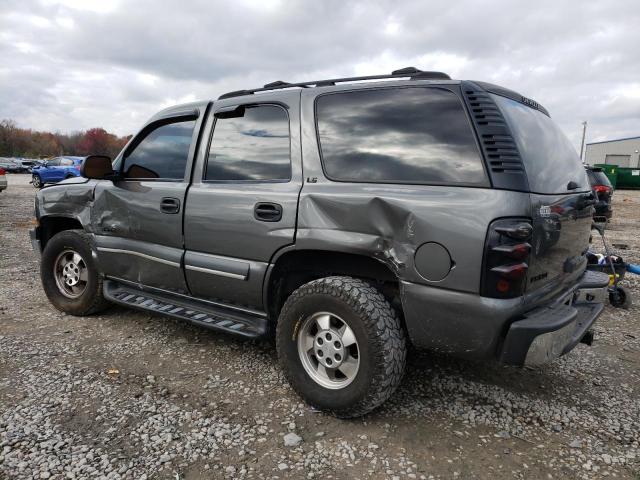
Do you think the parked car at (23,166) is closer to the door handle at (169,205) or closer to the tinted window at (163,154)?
the tinted window at (163,154)

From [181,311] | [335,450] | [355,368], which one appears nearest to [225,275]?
[181,311]

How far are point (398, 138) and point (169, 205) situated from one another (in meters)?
1.83

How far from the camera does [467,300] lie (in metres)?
2.23

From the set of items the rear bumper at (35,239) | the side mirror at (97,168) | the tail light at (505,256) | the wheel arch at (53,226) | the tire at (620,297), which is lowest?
the tire at (620,297)

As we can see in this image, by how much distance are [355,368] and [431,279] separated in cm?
73

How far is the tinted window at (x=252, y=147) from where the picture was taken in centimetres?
299

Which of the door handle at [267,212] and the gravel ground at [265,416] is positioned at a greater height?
the door handle at [267,212]

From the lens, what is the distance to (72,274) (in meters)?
4.30

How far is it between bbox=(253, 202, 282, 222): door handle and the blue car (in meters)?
22.3

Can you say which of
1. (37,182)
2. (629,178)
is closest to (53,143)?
(37,182)

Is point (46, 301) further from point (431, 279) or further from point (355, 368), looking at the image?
point (431, 279)

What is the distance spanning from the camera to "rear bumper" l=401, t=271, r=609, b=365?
2.21 metres

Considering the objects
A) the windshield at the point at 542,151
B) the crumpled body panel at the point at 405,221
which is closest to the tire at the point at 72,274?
the crumpled body panel at the point at 405,221

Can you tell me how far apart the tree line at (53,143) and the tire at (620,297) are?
66.9m
